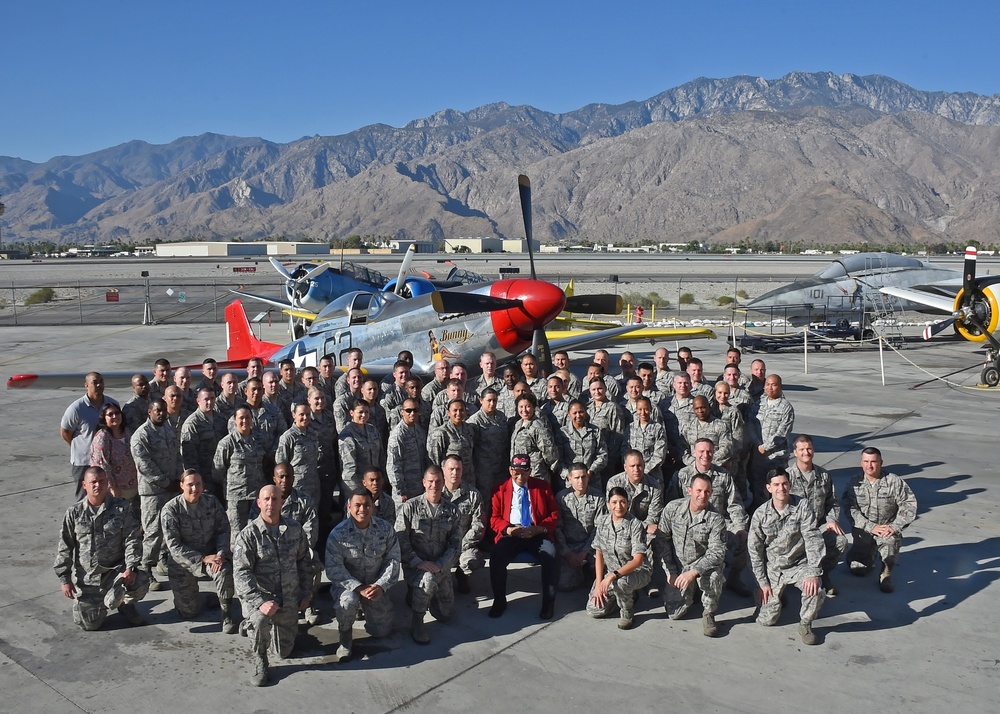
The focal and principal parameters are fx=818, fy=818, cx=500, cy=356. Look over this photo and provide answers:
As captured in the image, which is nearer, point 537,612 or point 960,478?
point 537,612

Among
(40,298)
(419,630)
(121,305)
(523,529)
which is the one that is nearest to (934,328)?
(523,529)

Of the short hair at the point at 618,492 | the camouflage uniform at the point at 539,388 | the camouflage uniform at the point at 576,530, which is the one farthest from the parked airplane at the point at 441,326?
the short hair at the point at 618,492

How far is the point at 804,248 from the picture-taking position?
150 meters

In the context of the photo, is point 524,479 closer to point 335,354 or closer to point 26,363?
point 335,354

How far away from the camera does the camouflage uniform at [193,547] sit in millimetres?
6125

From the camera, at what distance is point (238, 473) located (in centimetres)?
707

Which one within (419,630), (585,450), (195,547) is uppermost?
(585,450)

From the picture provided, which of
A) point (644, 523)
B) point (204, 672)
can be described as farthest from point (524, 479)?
point (204, 672)

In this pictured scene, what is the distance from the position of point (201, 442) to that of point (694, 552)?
456 centimetres

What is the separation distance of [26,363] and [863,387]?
2050 cm

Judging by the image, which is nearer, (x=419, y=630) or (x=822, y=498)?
(x=419, y=630)

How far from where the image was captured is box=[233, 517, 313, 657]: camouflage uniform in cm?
559

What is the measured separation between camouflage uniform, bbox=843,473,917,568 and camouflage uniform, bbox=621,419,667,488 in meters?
1.69

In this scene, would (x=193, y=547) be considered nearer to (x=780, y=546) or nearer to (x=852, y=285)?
(x=780, y=546)
